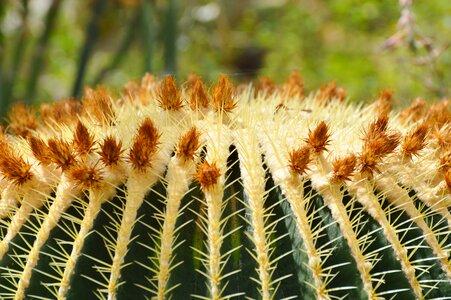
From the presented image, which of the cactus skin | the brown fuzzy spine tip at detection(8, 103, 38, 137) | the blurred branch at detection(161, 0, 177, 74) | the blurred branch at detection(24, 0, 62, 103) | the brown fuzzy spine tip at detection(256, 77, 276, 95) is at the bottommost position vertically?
the cactus skin

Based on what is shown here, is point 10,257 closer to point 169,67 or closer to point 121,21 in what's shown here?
point 169,67

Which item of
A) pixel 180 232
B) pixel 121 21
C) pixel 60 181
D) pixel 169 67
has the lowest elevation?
pixel 180 232

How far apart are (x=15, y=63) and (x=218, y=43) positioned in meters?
3.28

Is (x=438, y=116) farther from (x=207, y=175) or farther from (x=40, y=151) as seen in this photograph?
(x=40, y=151)

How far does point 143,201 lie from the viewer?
1490mm

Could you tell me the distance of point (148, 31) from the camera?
4.22 meters

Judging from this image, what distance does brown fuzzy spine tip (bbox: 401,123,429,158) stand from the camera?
159cm

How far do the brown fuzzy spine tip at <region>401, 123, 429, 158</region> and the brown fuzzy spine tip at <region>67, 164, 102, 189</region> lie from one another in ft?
2.12

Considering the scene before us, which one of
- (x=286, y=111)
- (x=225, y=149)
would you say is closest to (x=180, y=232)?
Result: (x=225, y=149)

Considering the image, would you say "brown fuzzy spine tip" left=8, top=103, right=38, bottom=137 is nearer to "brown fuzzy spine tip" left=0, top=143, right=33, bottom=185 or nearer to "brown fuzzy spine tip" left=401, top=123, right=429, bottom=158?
"brown fuzzy spine tip" left=0, top=143, right=33, bottom=185

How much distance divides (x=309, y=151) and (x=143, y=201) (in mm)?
348

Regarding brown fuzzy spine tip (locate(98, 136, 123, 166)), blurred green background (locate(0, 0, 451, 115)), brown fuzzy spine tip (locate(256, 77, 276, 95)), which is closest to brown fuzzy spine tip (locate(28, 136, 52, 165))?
brown fuzzy spine tip (locate(98, 136, 123, 166))

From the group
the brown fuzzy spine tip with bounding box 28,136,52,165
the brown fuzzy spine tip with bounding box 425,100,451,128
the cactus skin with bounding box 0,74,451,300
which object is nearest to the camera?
the cactus skin with bounding box 0,74,451,300

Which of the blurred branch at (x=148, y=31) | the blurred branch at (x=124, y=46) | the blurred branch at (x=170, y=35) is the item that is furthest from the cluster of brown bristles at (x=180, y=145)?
the blurred branch at (x=124, y=46)
